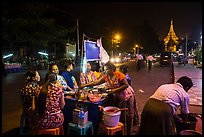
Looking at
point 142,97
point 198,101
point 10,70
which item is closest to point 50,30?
point 10,70

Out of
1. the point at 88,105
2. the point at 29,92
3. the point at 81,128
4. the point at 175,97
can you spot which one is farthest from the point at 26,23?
the point at 175,97

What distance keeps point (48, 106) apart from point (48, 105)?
20 mm

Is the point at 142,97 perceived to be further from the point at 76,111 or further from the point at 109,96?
the point at 76,111

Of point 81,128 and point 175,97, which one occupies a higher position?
point 175,97

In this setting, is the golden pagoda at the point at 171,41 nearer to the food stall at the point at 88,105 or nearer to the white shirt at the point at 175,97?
the food stall at the point at 88,105

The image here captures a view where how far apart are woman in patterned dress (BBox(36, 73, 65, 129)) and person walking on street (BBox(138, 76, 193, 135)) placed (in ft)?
5.71

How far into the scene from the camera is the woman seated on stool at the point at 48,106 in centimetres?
378

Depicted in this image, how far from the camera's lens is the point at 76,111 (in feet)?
13.8

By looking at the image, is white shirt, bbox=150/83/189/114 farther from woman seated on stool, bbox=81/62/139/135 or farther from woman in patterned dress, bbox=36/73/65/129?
woman in patterned dress, bbox=36/73/65/129

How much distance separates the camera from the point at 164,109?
3.21 metres

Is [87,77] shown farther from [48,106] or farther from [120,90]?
[48,106]

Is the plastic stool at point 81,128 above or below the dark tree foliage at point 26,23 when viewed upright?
below

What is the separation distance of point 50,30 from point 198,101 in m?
15.6

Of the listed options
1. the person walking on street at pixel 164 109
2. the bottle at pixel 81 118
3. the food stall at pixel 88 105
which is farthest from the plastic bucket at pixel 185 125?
the bottle at pixel 81 118
